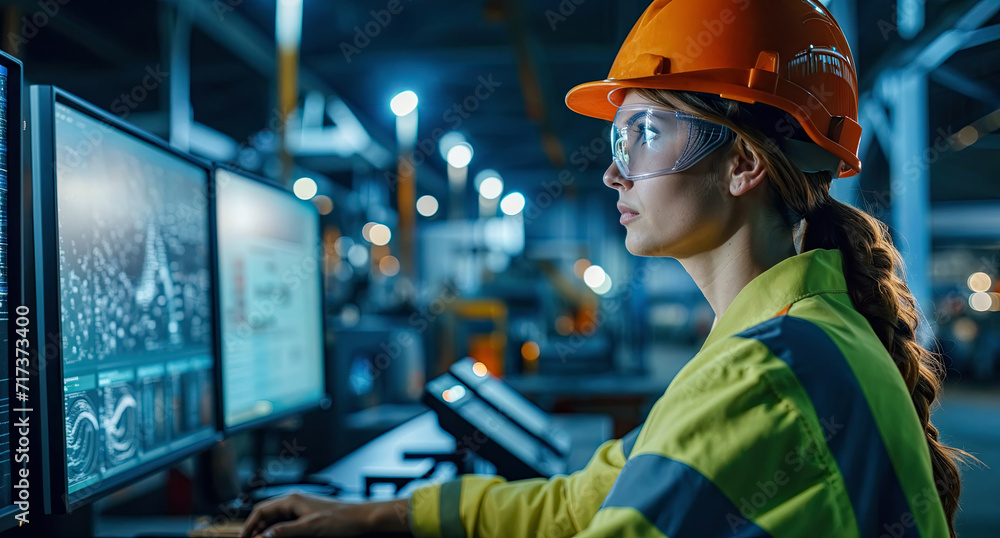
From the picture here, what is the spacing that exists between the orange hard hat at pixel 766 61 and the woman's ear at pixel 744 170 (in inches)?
2.8

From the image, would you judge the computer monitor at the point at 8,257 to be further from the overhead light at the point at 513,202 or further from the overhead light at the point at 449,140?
the overhead light at the point at 513,202

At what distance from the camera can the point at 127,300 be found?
1.06m

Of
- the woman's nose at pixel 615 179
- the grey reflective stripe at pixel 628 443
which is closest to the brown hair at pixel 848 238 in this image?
the woman's nose at pixel 615 179

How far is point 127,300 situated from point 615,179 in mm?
803

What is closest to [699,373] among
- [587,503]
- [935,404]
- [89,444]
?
[587,503]

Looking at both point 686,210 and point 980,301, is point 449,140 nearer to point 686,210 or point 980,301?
point 980,301

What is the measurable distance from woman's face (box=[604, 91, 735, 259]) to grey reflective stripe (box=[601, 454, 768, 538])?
1.42ft

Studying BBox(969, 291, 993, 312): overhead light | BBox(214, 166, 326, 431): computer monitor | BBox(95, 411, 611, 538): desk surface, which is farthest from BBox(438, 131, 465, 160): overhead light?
BBox(214, 166, 326, 431): computer monitor

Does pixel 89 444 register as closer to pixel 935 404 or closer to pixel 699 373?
pixel 699 373

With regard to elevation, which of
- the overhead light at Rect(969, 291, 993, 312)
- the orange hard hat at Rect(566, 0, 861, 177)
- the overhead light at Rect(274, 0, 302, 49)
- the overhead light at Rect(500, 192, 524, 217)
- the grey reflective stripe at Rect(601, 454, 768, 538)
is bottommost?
the overhead light at Rect(969, 291, 993, 312)

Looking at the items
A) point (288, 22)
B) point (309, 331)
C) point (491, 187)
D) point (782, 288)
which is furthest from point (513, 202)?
point (782, 288)

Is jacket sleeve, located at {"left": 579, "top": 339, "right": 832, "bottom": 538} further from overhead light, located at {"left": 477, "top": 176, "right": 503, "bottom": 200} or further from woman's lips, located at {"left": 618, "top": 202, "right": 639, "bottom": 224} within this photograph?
overhead light, located at {"left": 477, "top": 176, "right": 503, "bottom": 200}

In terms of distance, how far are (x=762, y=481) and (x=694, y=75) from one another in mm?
611

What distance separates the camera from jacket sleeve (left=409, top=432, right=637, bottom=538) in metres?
1.11
